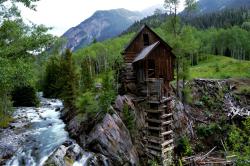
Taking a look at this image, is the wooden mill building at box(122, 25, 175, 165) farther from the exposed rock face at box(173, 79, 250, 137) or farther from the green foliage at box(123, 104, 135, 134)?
the exposed rock face at box(173, 79, 250, 137)

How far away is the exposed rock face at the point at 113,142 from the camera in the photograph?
24.4m

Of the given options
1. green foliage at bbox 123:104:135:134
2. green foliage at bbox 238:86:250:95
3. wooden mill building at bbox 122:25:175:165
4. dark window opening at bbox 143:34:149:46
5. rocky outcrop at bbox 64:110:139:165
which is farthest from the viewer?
green foliage at bbox 238:86:250:95

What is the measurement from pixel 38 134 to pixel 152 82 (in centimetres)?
1353

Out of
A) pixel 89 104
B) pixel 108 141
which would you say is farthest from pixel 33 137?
pixel 108 141

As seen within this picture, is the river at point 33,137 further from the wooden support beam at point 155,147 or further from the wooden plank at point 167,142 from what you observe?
the wooden plank at point 167,142

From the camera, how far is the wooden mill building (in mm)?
28531

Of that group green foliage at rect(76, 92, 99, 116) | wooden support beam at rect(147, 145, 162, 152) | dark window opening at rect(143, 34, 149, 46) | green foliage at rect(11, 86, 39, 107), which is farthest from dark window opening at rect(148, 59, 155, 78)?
green foliage at rect(11, 86, 39, 107)

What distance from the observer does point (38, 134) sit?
30.6m

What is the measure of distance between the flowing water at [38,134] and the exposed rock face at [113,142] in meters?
4.00

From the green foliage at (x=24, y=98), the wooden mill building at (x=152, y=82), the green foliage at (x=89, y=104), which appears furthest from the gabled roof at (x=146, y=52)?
the green foliage at (x=24, y=98)

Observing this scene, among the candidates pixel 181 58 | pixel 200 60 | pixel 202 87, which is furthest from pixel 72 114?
pixel 200 60

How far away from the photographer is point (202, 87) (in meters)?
41.3

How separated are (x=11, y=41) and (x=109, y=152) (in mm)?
14413

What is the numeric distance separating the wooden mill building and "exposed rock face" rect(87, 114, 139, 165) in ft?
11.3
